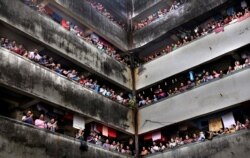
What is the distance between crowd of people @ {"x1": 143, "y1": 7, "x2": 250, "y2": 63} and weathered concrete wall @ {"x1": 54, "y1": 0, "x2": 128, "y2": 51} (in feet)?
9.02

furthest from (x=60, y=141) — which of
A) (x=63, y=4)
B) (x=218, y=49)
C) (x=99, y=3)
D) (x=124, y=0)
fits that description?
(x=124, y=0)

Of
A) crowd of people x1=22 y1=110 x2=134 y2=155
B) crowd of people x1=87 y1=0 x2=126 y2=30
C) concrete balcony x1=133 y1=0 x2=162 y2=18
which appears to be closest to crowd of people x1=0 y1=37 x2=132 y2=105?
crowd of people x1=22 y1=110 x2=134 y2=155

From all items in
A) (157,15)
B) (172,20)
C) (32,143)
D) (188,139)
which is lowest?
(32,143)

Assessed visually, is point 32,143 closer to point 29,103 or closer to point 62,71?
point 29,103

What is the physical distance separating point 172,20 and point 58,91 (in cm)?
1054

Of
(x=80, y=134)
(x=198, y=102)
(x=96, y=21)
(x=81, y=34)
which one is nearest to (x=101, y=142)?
(x=80, y=134)

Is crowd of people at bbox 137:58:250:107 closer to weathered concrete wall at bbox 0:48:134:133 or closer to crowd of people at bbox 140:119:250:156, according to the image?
weathered concrete wall at bbox 0:48:134:133

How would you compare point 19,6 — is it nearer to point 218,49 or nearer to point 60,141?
point 60,141

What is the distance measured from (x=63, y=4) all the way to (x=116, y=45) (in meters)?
5.81

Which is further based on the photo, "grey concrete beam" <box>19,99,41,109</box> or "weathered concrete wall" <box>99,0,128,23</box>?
"weathered concrete wall" <box>99,0,128,23</box>

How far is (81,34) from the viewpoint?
961 inches

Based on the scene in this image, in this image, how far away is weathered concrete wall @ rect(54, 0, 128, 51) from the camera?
78.4 feet

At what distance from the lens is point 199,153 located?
19906 millimetres

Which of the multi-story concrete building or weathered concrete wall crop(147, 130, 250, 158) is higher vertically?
the multi-story concrete building
